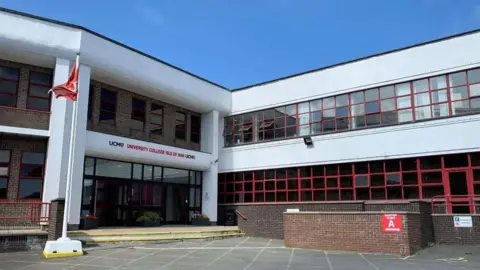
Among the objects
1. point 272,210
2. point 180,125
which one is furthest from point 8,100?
point 272,210

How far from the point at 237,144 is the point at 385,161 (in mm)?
8669

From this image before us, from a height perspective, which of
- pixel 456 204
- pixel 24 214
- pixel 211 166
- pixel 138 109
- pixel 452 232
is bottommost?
pixel 452 232

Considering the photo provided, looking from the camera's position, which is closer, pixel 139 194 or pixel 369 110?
pixel 369 110

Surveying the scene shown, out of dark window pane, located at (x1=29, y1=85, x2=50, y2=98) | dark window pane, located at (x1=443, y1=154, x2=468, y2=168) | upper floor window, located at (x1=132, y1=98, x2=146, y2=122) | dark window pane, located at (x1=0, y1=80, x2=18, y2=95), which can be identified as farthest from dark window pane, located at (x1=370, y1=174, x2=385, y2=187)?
dark window pane, located at (x1=0, y1=80, x2=18, y2=95)

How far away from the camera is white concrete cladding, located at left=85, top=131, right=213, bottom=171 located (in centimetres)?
1961

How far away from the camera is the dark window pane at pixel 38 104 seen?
18297mm

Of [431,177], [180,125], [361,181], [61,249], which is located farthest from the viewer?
[180,125]

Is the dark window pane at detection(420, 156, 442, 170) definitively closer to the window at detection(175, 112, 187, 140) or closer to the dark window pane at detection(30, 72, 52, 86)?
the window at detection(175, 112, 187, 140)

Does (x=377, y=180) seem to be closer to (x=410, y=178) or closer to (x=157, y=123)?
(x=410, y=178)

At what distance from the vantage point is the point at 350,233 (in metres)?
14.8

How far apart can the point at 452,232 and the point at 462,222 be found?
20.1 inches

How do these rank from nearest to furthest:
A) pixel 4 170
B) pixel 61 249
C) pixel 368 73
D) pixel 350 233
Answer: pixel 61 249
pixel 350 233
pixel 4 170
pixel 368 73

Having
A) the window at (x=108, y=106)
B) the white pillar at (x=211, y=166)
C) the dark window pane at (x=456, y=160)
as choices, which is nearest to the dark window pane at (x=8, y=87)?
the window at (x=108, y=106)

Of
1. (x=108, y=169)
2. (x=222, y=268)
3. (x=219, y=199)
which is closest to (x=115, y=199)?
(x=108, y=169)
